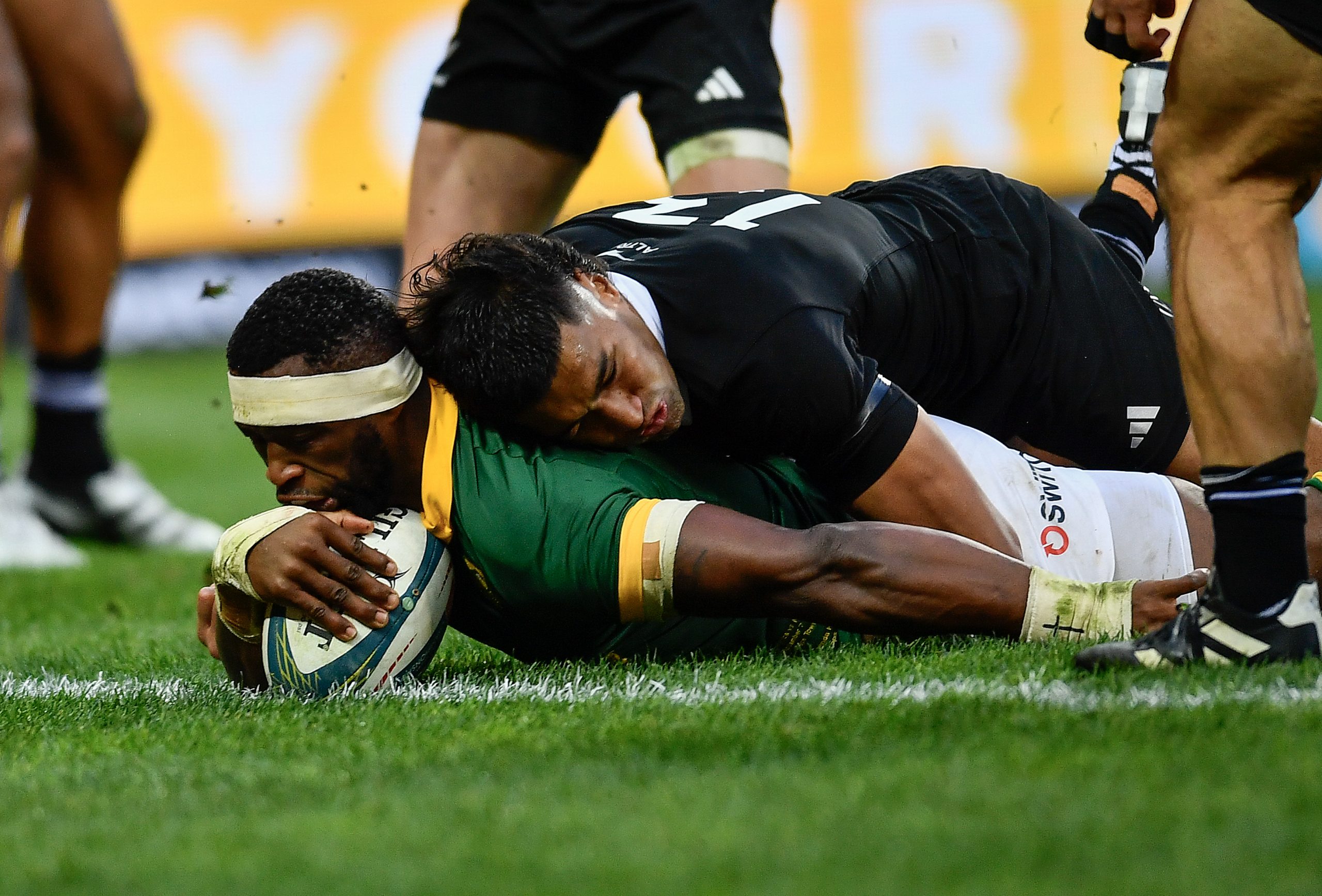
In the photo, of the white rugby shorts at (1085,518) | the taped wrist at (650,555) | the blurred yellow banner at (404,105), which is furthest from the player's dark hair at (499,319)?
the blurred yellow banner at (404,105)

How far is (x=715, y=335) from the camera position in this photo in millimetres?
3229

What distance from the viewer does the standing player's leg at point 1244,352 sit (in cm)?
261

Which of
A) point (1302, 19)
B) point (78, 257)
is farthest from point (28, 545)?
point (1302, 19)

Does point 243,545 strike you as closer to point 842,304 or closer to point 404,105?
point 842,304

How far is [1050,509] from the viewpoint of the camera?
3441 mm

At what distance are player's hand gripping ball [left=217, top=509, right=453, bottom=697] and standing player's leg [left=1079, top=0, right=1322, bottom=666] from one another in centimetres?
117

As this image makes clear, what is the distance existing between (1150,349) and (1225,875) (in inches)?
94.6

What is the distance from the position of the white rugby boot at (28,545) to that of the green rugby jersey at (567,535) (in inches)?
119

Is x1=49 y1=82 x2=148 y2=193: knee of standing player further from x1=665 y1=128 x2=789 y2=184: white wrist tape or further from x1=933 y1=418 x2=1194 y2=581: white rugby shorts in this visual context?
x1=933 y1=418 x2=1194 y2=581: white rugby shorts

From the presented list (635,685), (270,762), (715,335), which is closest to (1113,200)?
(715,335)

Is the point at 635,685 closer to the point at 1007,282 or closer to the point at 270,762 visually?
the point at 270,762

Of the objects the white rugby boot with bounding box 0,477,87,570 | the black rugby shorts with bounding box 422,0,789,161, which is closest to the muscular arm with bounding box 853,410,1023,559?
the black rugby shorts with bounding box 422,0,789,161

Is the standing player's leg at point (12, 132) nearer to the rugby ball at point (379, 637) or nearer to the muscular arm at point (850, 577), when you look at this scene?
the rugby ball at point (379, 637)

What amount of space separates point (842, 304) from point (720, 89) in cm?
139
